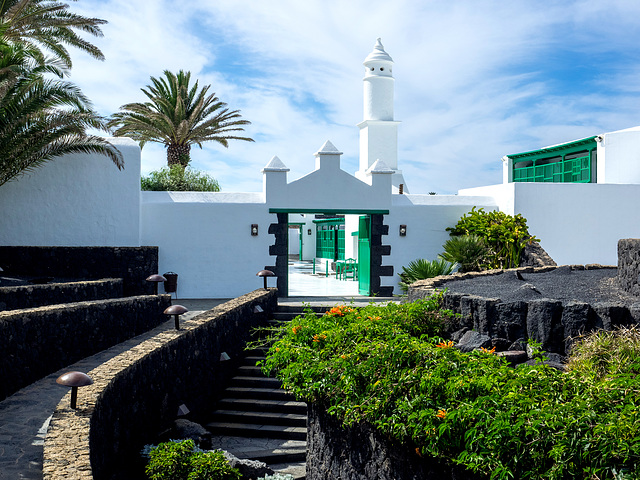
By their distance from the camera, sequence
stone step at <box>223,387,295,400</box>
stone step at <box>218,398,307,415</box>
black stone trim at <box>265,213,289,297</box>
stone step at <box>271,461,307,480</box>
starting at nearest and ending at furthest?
stone step at <box>271,461,307,480</box> < stone step at <box>218,398,307,415</box> < stone step at <box>223,387,295,400</box> < black stone trim at <box>265,213,289,297</box>

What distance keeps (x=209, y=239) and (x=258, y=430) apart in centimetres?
759

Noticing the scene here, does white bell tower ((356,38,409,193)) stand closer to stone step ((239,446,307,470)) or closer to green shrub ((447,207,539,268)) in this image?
green shrub ((447,207,539,268))

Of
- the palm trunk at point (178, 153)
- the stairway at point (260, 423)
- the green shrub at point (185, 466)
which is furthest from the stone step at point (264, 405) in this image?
the palm trunk at point (178, 153)

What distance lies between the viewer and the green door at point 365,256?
1650 cm

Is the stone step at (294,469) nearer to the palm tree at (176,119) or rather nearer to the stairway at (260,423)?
the stairway at (260,423)

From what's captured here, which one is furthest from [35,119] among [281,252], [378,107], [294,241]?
[294,241]

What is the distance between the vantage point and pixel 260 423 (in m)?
9.20

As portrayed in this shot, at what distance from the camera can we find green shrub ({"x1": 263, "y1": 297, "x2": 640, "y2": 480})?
10.9 ft

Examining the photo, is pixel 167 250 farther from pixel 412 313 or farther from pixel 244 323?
pixel 412 313

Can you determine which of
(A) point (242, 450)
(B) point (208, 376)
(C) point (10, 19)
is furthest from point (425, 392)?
(C) point (10, 19)

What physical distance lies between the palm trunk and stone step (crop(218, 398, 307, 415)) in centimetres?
1484

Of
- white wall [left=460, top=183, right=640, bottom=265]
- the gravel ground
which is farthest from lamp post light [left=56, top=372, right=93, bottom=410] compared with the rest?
white wall [left=460, top=183, right=640, bottom=265]

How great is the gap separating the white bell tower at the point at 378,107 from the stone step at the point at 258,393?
686 inches

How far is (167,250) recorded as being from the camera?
1541cm
